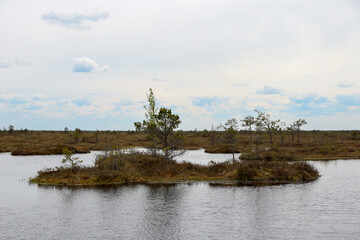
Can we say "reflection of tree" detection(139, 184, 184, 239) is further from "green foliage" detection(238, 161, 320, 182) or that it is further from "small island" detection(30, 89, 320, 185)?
"green foliage" detection(238, 161, 320, 182)

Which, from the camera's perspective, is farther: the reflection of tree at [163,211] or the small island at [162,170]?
the small island at [162,170]

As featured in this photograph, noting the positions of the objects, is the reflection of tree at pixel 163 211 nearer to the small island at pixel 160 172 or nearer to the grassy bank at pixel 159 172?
the grassy bank at pixel 159 172

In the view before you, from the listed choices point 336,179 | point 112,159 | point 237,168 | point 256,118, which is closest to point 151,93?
point 112,159

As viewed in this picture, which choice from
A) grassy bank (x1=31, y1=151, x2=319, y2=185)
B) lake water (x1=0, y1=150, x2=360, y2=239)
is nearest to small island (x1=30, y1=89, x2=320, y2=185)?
grassy bank (x1=31, y1=151, x2=319, y2=185)

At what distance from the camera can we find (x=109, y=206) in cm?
3272

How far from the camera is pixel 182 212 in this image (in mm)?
30375

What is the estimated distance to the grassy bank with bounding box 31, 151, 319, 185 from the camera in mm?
46531

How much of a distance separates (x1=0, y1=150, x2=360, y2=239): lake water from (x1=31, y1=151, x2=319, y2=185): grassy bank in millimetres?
3395

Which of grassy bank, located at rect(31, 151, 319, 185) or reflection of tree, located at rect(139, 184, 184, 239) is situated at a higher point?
grassy bank, located at rect(31, 151, 319, 185)

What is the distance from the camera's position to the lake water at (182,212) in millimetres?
24562

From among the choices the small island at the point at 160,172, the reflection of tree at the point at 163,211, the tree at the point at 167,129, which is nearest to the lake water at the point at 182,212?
the reflection of tree at the point at 163,211

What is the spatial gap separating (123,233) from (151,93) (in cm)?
3562

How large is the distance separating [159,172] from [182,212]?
1977 cm

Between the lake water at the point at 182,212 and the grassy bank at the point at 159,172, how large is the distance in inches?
134
